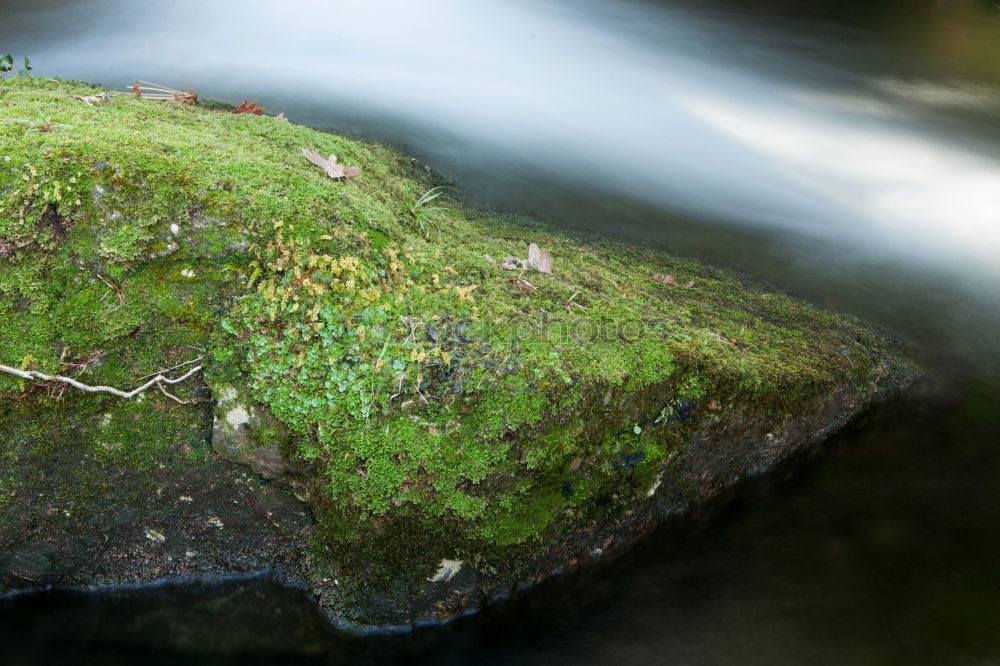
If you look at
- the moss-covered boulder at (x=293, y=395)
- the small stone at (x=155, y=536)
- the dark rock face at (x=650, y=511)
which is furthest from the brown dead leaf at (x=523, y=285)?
the small stone at (x=155, y=536)

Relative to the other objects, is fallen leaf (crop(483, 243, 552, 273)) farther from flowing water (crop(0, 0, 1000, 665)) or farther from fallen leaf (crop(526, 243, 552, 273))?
flowing water (crop(0, 0, 1000, 665))

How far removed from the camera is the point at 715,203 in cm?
745

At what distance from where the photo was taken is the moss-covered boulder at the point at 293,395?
3377 millimetres

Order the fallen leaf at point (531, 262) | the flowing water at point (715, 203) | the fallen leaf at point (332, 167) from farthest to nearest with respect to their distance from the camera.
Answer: the fallen leaf at point (332, 167) → the fallen leaf at point (531, 262) → the flowing water at point (715, 203)

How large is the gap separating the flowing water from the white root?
114cm

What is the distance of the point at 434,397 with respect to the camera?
3.34m

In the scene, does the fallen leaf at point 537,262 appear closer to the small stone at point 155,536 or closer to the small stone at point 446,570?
the small stone at point 446,570

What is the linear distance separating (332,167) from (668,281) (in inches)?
99.8

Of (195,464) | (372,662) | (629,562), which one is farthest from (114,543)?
(629,562)

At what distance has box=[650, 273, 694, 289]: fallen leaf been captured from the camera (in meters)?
5.26

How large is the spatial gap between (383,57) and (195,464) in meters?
6.86

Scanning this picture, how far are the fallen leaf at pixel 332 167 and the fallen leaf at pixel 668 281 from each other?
2312 mm

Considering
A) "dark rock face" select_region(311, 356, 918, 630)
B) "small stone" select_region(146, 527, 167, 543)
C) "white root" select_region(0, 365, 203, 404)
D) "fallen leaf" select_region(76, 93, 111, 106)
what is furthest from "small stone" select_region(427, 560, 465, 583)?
"fallen leaf" select_region(76, 93, 111, 106)

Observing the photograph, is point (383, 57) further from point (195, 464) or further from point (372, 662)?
point (372, 662)
